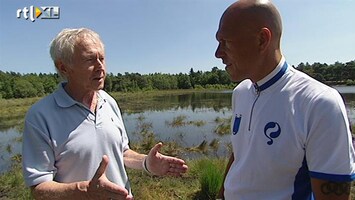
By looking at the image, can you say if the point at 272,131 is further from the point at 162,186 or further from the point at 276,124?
the point at 162,186

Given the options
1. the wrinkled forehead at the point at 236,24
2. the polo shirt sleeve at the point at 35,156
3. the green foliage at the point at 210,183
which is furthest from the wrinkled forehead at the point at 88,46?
the green foliage at the point at 210,183

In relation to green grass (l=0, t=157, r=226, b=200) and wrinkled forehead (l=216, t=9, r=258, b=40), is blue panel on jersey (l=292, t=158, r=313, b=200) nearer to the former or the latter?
wrinkled forehead (l=216, t=9, r=258, b=40)

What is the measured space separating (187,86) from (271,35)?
273ft

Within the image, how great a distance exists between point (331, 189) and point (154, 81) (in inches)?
3224

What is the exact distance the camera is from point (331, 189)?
4.58ft

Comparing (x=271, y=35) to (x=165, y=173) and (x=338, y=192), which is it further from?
(x=165, y=173)

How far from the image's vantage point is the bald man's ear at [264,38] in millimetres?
1631

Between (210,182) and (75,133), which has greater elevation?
(75,133)

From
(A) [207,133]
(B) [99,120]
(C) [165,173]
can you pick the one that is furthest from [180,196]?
(A) [207,133]

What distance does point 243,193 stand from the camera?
1693 mm

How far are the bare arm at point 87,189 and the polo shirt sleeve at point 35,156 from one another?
5 cm

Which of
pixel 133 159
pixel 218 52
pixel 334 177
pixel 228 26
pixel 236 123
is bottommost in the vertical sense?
pixel 133 159

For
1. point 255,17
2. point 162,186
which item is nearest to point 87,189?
point 255,17

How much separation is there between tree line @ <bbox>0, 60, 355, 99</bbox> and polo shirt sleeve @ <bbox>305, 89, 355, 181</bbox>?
23.5m
